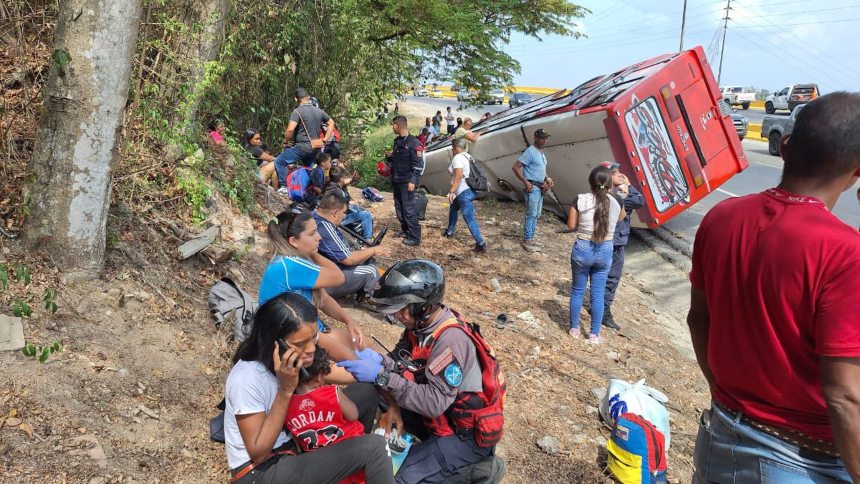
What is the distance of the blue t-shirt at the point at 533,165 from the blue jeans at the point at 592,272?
292cm

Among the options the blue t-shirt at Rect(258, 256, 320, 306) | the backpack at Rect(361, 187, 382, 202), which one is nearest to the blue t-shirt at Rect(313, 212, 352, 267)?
the blue t-shirt at Rect(258, 256, 320, 306)

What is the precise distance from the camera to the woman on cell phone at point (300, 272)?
135 inches

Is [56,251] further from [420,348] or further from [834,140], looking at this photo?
[834,140]

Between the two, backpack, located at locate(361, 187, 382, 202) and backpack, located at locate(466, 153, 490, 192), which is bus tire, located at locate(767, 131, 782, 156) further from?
backpack, located at locate(466, 153, 490, 192)

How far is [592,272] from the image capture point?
5531 millimetres

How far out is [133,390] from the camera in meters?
3.25

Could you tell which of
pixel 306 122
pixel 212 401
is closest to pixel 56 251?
pixel 212 401


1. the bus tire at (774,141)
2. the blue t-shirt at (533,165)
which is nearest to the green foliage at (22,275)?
the blue t-shirt at (533,165)

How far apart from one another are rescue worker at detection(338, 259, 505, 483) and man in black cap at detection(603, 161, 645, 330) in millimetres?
3349

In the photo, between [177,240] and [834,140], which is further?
[177,240]

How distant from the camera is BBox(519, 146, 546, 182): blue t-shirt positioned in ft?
27.2

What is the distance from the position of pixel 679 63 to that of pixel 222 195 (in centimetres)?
650

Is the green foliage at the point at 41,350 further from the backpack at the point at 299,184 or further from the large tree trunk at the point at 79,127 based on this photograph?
the backpack at the point at 299,184

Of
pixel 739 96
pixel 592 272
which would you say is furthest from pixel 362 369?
pixel 739 96
